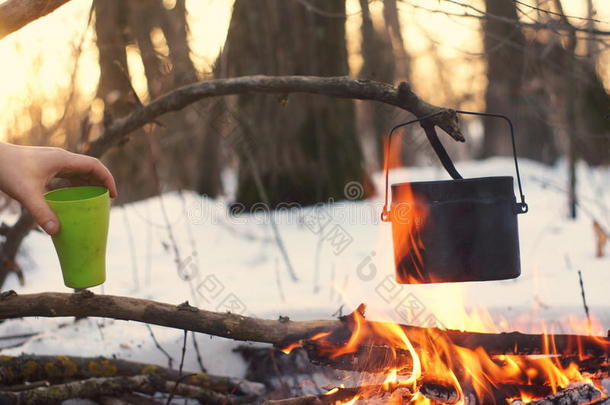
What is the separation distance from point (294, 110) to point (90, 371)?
13.0 ft

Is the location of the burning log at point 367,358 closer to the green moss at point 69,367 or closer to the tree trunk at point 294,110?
the green moss at point 69,367

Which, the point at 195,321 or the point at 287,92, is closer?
the point at 195,321

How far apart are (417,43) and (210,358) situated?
16406 mm

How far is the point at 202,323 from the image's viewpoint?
2.11m

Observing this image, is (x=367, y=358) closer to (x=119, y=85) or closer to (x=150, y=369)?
(x=150, y=369)

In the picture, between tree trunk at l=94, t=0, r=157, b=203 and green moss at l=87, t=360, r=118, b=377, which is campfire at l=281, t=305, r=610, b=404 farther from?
tree trunk at l=94, t=0, r=157, b=203

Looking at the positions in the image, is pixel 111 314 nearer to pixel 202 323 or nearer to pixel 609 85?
pixel 202 323

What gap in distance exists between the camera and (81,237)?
5.88 ft

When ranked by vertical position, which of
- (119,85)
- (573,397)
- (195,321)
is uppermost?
(119,85)

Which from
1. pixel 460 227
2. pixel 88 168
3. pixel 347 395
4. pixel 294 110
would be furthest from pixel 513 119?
pixel 88 168

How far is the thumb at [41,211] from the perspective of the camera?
166cm

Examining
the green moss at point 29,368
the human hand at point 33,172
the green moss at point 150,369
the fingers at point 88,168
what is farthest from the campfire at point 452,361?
the green moss at point 29,368

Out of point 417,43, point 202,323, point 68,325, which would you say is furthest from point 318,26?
point 417,43

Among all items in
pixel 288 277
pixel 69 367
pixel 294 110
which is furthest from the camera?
pixel 294 110
